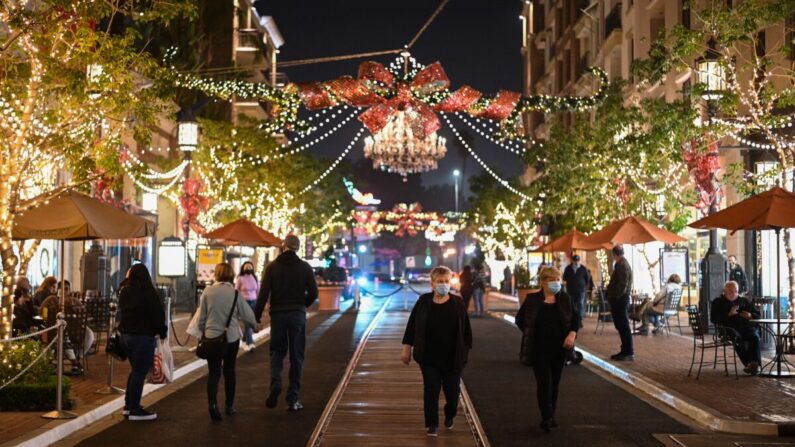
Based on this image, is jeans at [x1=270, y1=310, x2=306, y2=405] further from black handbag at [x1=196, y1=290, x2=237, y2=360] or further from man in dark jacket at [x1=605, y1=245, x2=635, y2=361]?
man in dark jacket at [x1=605, y1=245, x2=635, y2=361]

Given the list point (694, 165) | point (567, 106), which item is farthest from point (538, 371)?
point (567, 106)

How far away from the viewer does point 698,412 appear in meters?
12.7

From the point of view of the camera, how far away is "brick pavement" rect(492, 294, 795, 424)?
12648 mm

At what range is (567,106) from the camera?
1115 inches

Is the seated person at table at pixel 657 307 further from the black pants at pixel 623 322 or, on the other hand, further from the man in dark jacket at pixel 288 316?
the man in dark jacket at pixel 288 316

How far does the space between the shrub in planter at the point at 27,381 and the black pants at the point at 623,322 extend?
9534mm

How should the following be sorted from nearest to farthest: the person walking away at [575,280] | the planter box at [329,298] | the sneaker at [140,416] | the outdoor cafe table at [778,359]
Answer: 1. the sneaker at [140,416]
2. the outdoor cafe table at [778,359]
3. the person walking away at [575,280]
4. the planter box at [329,298]

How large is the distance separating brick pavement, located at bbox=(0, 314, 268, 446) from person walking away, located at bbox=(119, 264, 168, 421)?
785 millimetres

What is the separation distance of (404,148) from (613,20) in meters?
22.4

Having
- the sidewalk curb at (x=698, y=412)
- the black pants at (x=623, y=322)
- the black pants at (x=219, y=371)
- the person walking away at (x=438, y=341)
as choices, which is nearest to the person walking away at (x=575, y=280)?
the black pants at (x=623, y=322)

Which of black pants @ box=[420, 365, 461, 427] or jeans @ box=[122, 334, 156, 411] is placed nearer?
black pants @ box=[420, 365, 461, 427]

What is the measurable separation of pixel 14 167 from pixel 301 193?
4302 centimetres

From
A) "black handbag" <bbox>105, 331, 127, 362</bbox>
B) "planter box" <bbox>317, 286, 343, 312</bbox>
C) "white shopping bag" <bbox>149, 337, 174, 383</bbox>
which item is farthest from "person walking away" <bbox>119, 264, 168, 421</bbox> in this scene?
"planter box" <bbox>317, 286, 343, 312</bbox>

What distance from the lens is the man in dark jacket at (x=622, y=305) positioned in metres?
19.2
